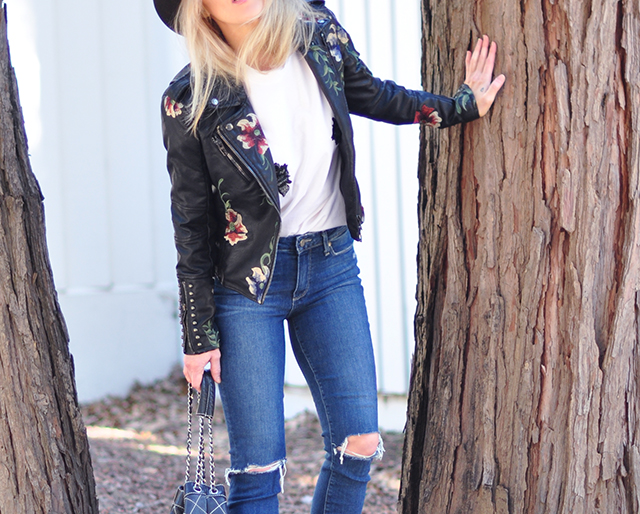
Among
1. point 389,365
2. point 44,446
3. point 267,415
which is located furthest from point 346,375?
point 389,365

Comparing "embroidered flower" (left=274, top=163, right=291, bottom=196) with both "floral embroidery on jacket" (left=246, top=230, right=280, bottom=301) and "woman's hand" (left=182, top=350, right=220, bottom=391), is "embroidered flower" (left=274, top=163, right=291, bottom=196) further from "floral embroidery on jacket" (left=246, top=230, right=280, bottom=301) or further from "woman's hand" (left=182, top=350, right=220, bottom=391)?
"woman's hand" (left=182, top=350, right=220, bottom=391)

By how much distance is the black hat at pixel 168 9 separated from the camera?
231 centimetres

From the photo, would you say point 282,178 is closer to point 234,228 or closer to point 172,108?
point 234,228

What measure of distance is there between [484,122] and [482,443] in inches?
40.6

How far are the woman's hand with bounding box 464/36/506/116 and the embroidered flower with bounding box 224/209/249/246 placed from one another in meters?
0.84

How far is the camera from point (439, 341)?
2432 millimetres

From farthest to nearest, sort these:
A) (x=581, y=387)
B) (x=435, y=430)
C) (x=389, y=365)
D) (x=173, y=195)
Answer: (x=389, y=365), (x=435, y=430), (x=173, y=195), (x=581, y=387)

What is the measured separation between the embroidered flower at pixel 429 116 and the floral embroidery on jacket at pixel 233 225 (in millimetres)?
678

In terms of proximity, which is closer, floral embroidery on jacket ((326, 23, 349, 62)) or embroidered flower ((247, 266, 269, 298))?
embroidered flower ((247, 266, 269, 298))

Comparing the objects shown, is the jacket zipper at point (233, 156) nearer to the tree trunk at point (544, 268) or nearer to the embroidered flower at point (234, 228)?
the embroidered flower at point (234, 228)

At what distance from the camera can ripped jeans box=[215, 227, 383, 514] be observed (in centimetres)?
Answer: 222

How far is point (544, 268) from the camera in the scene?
216 centimetres

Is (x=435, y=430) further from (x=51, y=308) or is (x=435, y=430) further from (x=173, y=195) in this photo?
(x=51, y=308)

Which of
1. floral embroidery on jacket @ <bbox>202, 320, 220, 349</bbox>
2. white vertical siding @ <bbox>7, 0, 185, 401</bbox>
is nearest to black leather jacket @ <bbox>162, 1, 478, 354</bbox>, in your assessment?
floral embroidery on jacket @ <bbox>202, 320, 220, 349</bbox>
